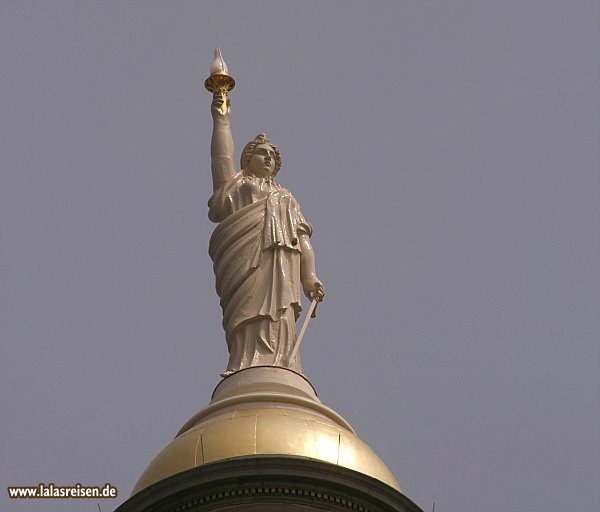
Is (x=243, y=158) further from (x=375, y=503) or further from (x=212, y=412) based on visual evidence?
(x=375, y=503)

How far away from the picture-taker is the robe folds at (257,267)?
28719mm

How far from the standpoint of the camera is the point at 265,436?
25.1 metres

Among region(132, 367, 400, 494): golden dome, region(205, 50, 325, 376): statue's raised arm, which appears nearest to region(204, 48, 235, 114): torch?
region(205, 50, 325, 376): statue's raised arm

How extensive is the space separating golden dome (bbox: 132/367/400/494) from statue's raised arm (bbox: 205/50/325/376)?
5.76 ft

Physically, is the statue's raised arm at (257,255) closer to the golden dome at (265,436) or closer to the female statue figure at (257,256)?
the female statue figure at (257,256)

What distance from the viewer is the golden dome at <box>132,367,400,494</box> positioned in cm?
2503

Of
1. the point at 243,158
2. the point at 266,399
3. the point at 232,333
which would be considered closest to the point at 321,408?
the point at 266,399

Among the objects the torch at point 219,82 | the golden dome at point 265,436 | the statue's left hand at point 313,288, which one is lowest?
the golden dome at point 265,436

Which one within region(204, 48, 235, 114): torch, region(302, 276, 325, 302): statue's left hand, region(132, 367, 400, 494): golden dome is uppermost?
region(204, 48, 235, 114): torch

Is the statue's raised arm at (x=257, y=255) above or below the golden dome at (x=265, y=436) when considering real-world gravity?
above

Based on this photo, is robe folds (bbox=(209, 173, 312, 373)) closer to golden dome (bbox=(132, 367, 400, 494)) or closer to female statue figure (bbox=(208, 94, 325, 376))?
female statue figure (bbox=(208, 94, 325, 376))

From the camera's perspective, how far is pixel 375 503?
81.8 ft

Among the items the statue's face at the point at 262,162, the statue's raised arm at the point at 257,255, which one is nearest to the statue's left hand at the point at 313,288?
the statue's raised arm at the point at 257,255

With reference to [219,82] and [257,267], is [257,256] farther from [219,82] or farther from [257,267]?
[219,82]
